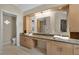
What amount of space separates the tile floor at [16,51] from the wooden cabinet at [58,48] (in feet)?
0.64

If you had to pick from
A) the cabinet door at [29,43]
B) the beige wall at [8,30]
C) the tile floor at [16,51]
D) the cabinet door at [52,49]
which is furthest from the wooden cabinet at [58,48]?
the beige wall at [8,30]

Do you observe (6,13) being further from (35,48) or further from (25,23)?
(35,48)

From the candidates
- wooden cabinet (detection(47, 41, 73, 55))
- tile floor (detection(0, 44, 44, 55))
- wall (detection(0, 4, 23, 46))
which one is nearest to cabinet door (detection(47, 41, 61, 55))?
wooden cabinet (detection(47, 41, 73, 55))

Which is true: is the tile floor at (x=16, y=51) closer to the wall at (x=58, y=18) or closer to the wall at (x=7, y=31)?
the wall at (x=7, y=31)

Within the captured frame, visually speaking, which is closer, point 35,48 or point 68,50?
point 68,50

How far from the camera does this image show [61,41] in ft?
6.46

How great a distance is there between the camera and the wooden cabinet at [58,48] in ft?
6.33

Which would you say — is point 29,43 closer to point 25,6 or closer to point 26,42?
point 26,42

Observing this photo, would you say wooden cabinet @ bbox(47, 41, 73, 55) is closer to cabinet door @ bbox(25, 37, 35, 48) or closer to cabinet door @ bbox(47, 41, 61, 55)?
cabinet door @ bbox(47, 41, 61, 55)

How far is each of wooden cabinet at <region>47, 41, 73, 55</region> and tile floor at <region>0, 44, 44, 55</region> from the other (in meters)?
0.20

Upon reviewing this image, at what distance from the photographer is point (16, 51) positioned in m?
2.11
